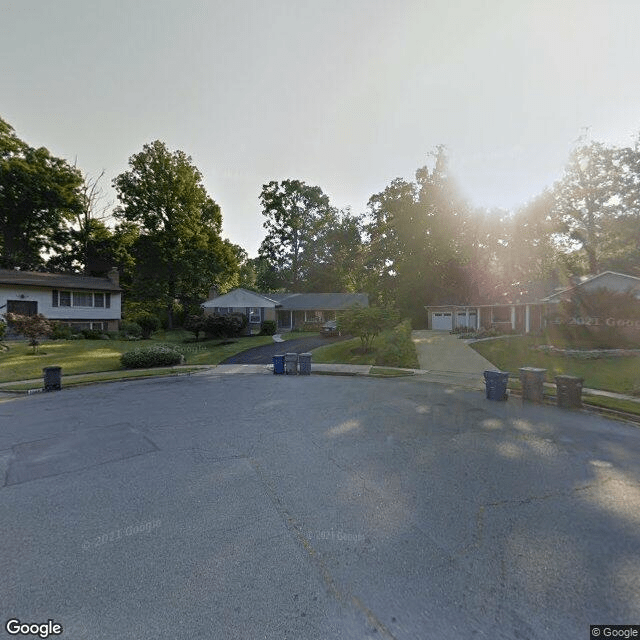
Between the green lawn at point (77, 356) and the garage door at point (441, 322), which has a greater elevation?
the garage door at point (441, 322)

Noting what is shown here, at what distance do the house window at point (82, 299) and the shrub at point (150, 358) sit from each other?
58.2 feet

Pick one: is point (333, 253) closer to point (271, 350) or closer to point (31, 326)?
point (271, 350)

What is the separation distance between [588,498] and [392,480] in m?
2.87

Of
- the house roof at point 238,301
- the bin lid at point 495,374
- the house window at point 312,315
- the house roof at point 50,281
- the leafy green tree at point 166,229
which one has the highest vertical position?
the leafy green tree at point 166,229

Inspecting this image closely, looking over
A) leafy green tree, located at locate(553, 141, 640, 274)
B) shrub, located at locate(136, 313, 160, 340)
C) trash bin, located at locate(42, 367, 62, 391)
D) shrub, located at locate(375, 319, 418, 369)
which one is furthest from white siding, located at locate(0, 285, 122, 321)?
leafy green tree, located at locate(553, 141, 640, 274)

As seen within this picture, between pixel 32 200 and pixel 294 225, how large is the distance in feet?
115

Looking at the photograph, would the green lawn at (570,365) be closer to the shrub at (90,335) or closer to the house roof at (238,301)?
the house roof at (238,301)

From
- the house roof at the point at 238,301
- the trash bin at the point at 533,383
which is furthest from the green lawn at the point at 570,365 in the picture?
the house roof at the point at 238,301

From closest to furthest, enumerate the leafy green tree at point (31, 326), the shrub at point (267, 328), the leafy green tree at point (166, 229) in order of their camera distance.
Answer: the leafy green tree at point (31, 326) < the shrub at point (267, 328) < the leafy green tree at point (166, 229)

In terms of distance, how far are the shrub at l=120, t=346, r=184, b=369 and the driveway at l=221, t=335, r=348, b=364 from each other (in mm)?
3044

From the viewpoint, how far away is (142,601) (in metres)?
3.05

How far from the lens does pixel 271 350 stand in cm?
2462

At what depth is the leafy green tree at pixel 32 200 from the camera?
32938 millimetres


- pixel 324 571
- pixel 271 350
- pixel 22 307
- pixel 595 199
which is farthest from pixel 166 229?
pixel 595 199
